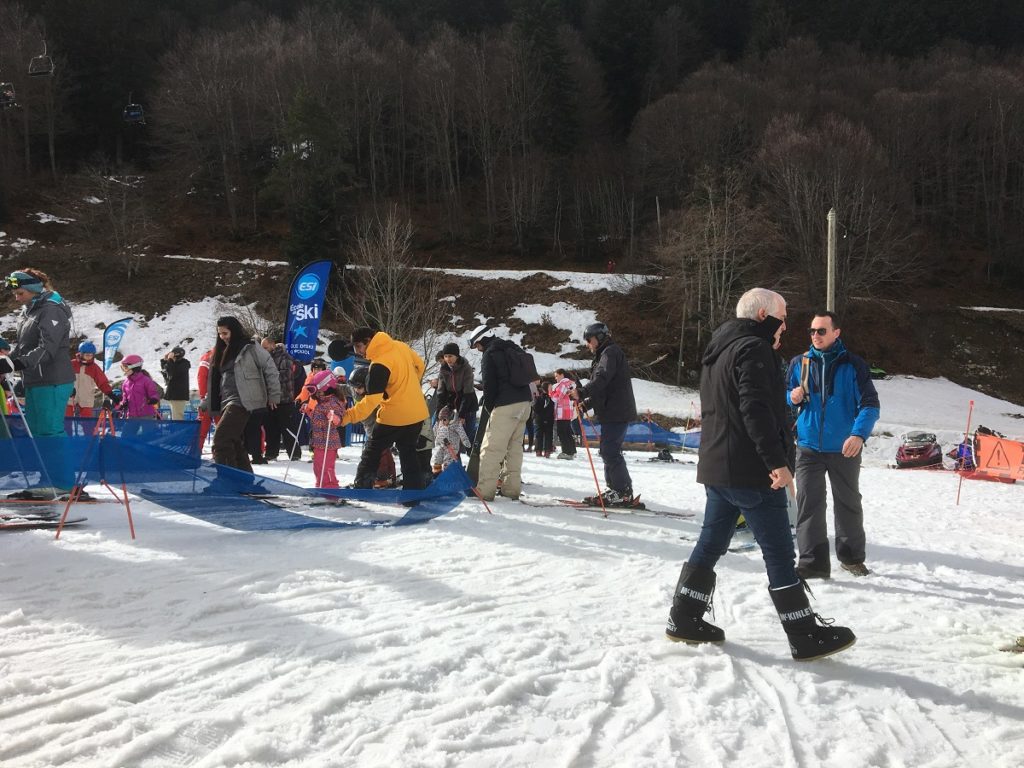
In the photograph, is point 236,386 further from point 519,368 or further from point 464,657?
point 464,657

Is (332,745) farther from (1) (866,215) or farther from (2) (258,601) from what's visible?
(1) (866,215)

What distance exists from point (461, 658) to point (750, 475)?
60.6 inches

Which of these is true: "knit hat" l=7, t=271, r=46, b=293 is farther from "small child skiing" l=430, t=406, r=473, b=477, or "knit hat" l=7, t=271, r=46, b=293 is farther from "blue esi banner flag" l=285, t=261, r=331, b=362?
"blue esi banner flag" l=285, t=261, r=331, b=362

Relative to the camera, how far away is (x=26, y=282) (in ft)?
18.9

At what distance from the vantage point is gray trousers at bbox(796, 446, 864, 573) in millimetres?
4902

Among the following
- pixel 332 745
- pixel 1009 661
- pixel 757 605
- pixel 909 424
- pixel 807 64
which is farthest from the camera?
pixel 807 64

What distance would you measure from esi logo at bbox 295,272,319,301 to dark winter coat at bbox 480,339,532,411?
313 inches

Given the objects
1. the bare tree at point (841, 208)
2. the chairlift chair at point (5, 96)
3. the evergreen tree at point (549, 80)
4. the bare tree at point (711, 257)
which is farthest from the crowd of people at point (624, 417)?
the evergreen tree at point (549, 80)

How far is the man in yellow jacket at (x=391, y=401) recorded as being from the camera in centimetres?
638

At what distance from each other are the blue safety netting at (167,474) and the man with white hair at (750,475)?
305cm

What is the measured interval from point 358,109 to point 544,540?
4886 cm

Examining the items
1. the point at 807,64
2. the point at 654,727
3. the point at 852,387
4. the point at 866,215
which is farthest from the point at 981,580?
the point at 807,64

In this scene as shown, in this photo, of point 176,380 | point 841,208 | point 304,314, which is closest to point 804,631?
point 176,380

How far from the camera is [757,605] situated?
4199mm
